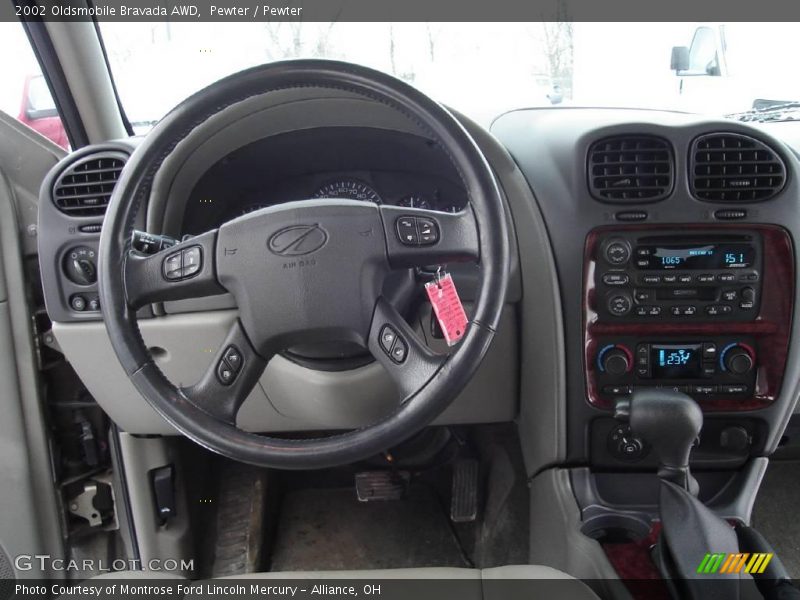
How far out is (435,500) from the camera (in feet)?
7.52

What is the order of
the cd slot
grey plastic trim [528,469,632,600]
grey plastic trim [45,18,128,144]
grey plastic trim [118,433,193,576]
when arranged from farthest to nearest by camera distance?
grey plastic trim [118,433,193,576]
grey plastic trim [45,18,128,144]
the cd slot
grey plastic trim [528,469,632,600]

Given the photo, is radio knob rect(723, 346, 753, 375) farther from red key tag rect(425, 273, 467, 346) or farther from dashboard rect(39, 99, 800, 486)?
red key tag rect(425, 273, 467, 346)

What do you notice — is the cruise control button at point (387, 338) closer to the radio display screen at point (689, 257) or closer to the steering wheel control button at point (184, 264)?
the steering wheel control button at point (184, 264)

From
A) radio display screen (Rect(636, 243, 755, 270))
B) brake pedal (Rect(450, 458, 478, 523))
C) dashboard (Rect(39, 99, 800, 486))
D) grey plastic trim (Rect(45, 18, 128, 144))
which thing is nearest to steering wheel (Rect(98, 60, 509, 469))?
dashboard (Rect(39, 99, 800, 486))

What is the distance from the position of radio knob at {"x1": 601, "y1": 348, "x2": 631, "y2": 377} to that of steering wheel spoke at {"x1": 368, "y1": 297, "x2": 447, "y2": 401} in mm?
566

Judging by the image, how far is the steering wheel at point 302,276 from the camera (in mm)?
1097

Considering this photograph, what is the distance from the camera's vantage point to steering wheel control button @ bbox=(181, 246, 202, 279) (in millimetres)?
1191

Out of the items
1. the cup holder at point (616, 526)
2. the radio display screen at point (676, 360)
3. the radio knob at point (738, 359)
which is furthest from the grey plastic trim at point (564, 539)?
the radio knob at point (738, 359)

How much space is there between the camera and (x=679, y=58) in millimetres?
1815

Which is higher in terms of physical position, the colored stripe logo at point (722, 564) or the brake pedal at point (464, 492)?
the colored stripe logo at point (722, 564)

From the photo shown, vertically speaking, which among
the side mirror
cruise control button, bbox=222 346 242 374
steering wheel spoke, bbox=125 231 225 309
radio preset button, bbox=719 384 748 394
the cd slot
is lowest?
radio preset button, bbox=719 384 748 394

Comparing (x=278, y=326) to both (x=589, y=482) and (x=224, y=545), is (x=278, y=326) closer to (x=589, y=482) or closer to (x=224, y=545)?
(x=589, y=482)

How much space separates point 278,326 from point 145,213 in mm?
474

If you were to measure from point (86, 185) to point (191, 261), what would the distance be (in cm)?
54
